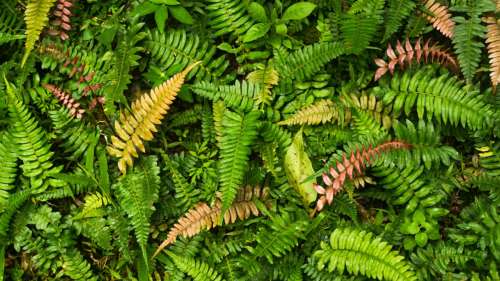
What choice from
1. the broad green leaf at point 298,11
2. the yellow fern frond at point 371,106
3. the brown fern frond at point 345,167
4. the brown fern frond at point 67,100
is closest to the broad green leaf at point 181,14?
the broad green leaf at point 298,11

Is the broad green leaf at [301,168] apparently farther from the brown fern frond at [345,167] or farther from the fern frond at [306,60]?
the fern frond at [306,60]

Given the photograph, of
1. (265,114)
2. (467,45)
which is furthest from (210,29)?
(467,45)

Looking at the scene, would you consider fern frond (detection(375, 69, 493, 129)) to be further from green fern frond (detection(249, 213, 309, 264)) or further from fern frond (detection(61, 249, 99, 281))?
fern frond (detection(61, 249, 99, 281))

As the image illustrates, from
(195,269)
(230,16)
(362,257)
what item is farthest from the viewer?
(230,16)

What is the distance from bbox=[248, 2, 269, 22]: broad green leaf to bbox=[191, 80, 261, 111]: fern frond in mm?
557

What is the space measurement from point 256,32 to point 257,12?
6.8 inches

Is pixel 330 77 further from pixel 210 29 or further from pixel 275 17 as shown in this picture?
pixel 210 29

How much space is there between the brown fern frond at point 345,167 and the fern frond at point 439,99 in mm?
354

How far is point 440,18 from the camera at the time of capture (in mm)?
4082

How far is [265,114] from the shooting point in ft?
13.9

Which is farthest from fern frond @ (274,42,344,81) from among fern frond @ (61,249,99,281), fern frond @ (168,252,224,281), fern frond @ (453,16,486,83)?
fern frond @ (61,249,99,281)

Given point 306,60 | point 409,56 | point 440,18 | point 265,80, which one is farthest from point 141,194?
point 440,18

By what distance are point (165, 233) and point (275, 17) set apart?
210 centimetres

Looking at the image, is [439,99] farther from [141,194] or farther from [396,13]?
[141,194]
